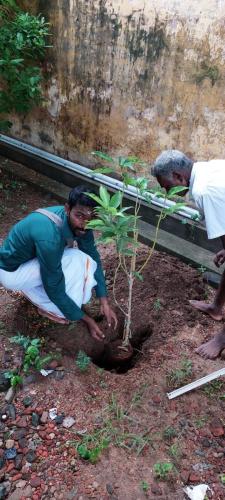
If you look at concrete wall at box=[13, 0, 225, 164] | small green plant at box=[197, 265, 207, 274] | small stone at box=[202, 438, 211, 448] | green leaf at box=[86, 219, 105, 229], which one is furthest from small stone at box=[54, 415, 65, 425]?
concrete wall at box=[13, 0, 225, 164]

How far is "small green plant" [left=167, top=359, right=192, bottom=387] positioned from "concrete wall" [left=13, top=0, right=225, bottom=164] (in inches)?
68.3

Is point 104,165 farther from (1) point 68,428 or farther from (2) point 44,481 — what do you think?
(2) point 44,481

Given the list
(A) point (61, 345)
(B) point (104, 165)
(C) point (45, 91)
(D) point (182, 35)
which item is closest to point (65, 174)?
(B) point (104, 165)

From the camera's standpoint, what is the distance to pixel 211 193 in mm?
2260

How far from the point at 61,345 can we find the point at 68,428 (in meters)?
0.61

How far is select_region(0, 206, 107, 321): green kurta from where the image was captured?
2377mm

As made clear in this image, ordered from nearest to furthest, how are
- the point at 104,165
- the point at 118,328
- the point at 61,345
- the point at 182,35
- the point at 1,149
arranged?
1. the point at 61,345
2. the point at 118,328
3. the point at 182,35
4. the point at 104,165
5. the point at 1,149

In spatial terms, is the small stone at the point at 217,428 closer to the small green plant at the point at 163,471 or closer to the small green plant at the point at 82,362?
the small green plant at the point at 163,471

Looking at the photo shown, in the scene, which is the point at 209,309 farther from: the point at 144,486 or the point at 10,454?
the point at 10,454

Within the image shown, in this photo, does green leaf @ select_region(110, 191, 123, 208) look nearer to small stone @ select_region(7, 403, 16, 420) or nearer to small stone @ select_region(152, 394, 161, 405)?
small stone @ select_region(152, 394, 161, 405)

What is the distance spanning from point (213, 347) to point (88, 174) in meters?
2.34

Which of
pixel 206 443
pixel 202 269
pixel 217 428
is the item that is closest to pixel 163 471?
pixel 206 443

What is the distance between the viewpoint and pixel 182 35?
3285mm

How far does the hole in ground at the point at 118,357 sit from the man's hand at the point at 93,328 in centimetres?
16
